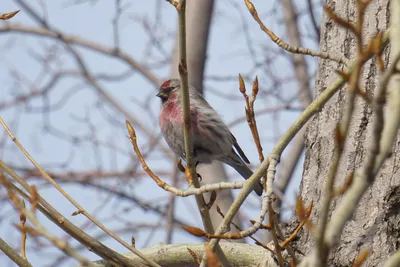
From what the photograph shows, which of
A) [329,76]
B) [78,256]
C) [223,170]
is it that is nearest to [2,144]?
[223,170]

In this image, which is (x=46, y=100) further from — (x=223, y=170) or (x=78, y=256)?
(x=78, y=256)

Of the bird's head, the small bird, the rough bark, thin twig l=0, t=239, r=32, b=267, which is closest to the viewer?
thin twig l=0, t=239, r=32, b=267

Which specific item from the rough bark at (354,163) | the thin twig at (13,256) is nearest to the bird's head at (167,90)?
the rough bark at (354,163)

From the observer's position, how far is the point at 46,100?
11117mm

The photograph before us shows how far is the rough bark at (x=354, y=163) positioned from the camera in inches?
125

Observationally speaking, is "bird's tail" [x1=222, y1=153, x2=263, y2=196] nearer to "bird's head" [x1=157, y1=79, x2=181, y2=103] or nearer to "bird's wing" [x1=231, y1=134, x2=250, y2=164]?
"bird's wing" [x1=231, y1=134, x2=250, y2=164]

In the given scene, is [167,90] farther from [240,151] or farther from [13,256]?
[13,256]

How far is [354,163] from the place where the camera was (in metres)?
3.34

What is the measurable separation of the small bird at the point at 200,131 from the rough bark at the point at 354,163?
1.48 metres

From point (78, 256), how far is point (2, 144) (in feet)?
24.8

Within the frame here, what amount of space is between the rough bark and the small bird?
1.48 m

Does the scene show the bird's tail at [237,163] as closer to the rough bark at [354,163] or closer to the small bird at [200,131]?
the small bird at [200,131]

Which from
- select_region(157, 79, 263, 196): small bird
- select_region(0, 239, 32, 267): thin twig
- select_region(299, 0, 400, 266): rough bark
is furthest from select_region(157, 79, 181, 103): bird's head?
select_region(0, 239, 32, 267): thin twig

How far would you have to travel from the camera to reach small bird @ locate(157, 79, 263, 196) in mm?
5078
